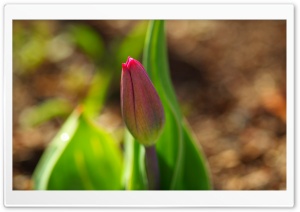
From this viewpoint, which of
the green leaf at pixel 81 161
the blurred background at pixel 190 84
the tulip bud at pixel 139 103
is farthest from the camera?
the blurred background at pixel 190 84

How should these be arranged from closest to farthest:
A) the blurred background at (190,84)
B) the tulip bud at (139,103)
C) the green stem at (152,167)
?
the tulip bud at (139,103) < the green stem at (152,167) < the blurred background at (190,84)

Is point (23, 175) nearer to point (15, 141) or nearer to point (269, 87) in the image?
point (15, 141)

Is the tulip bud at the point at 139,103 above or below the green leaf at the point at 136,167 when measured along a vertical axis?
above
